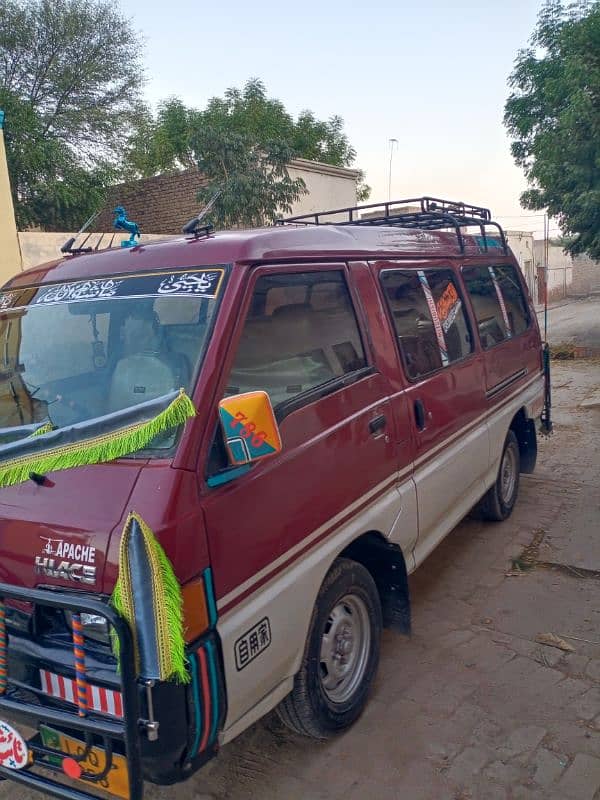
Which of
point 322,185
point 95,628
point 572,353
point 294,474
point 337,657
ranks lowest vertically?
point 337,657

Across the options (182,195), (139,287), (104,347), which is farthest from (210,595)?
(182,195)

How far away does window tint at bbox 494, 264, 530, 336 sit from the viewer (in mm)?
5449

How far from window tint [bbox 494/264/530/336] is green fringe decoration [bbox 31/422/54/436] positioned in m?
4.01

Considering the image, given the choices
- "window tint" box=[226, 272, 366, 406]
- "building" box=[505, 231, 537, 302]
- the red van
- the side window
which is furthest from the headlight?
"building" box=[505, 231, 537, 302]

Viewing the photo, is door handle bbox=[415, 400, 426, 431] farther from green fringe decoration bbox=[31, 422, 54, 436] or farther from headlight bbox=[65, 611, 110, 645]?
headlight bbox=[65, 611, 110, 645]

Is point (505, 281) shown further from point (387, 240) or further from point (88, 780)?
point (88, 780)

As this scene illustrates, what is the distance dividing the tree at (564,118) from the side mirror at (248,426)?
12.5m

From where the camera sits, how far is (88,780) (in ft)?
6.84

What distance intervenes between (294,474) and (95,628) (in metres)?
0.88

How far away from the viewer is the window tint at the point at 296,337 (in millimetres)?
2529

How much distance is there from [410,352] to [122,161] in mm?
16413

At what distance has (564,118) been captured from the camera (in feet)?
40.7

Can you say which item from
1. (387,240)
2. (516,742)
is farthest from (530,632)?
Answer: (387,240)

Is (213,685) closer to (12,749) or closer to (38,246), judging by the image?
(12,749)
